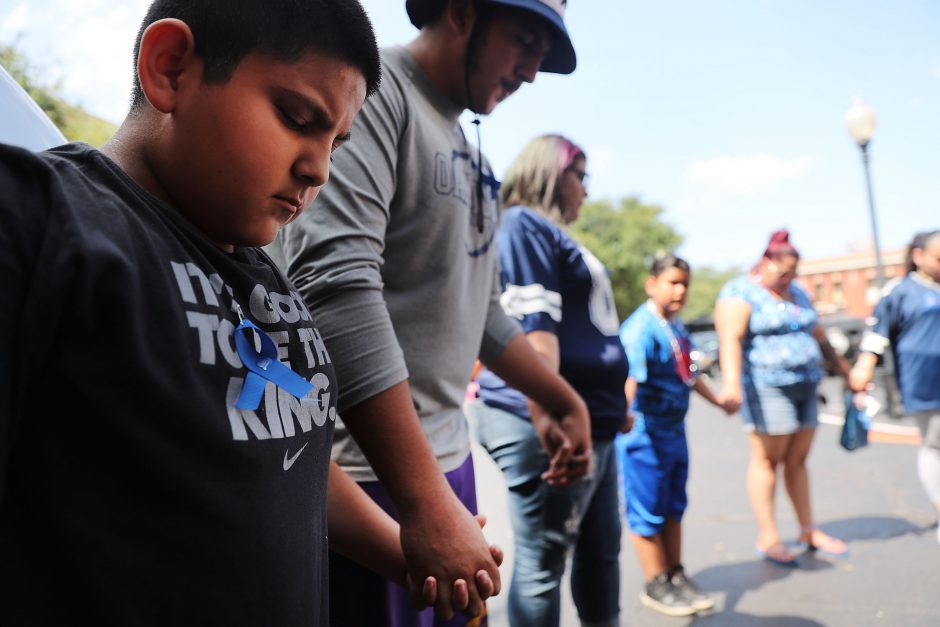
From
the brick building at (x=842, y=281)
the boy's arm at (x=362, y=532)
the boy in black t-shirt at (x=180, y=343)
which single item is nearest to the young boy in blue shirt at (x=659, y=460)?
the boy's arm at (x=362, y=532)

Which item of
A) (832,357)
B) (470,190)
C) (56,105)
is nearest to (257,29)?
(470,190)

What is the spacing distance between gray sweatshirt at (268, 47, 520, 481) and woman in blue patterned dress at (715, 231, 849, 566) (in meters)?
3.35

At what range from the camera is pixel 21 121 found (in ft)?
4.19

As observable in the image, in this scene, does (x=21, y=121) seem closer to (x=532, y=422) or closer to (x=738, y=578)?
(x=532, y=422)

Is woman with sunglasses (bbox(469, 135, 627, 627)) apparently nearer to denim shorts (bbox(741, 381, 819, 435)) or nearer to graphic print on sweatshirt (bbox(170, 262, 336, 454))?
graphic print on sweatshirt (bbox(170, 262, 336, 454))

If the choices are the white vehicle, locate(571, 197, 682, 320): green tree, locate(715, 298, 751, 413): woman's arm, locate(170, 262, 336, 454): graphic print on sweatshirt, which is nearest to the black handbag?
locate(715, 298, 751, 413): woman's arm

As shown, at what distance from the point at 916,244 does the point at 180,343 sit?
5181 mm

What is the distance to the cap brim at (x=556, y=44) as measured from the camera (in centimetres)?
168

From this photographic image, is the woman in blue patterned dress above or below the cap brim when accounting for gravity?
below

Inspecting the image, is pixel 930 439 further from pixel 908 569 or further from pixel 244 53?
pixel 244 53

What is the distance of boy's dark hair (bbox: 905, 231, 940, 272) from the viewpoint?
4727 millimetres

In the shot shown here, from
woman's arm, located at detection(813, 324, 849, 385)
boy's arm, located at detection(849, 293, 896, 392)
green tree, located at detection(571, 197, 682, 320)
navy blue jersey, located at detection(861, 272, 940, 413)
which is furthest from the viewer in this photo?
green tree, located at detection(571, 197, 682, 320)

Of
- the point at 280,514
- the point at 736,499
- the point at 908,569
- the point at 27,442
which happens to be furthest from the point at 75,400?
the point at 736,499

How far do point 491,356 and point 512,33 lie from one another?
0.81 meters
